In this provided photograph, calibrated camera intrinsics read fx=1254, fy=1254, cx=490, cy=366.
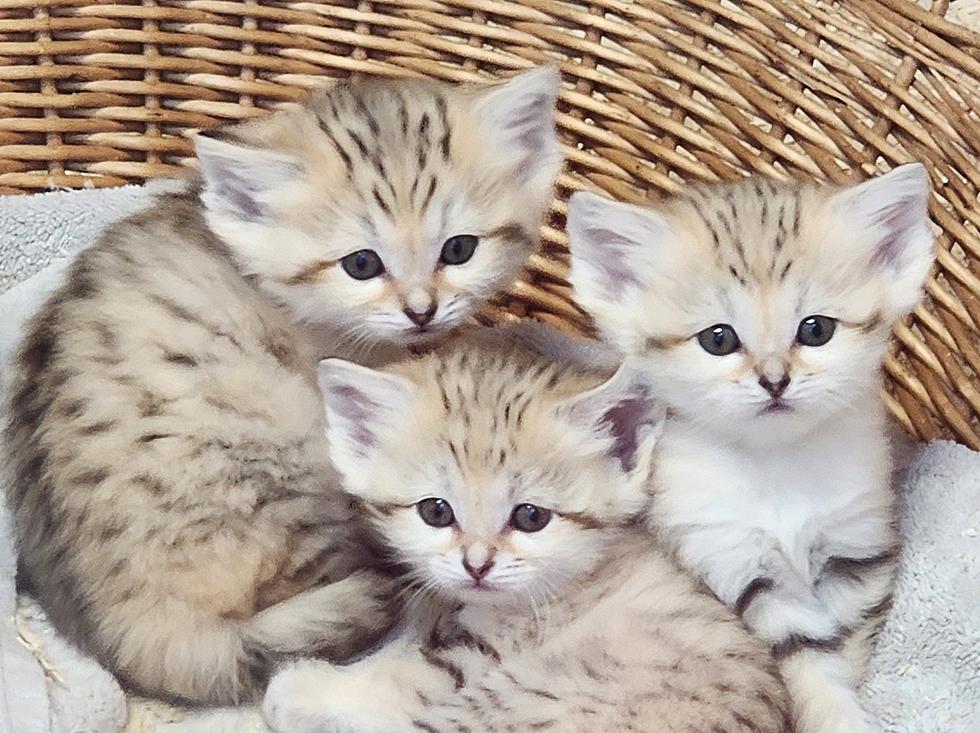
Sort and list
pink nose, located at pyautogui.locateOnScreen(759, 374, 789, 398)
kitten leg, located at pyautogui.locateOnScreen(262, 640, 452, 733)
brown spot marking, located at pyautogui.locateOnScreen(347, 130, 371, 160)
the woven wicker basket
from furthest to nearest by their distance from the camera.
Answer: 1. the woven wicker basket
2. brown spot marking, located at pyautogui.locateOnScreen(347, 130, 371, 160)
3. kitten leg, located at pyautogui.locateOnScreen(262, 640, 452, 733)
4. pink nose, located at pyautogui.locateOnScreen(759, 374, 789, 398)

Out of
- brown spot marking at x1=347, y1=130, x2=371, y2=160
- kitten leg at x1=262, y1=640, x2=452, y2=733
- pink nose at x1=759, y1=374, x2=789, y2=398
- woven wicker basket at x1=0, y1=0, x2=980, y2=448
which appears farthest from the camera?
woven wicker basket at x1=0, y1=0, x2=980, y2=448

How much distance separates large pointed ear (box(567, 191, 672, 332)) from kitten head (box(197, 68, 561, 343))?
0.43 ft

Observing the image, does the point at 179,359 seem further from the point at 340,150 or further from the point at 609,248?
the point at 609,248

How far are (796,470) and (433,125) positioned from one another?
0.52m

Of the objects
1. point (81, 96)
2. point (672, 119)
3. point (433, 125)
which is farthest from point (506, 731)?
point (81, 96)

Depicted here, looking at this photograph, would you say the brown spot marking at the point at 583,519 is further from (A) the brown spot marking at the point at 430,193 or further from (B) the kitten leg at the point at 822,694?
(A) the brown spot marking at the point at 430,193

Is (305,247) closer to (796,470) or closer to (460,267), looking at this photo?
(460,267)

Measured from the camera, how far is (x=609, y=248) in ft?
3.94

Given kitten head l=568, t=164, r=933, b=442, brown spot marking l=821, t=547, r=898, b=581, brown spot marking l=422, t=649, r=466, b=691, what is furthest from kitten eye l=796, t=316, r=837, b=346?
brown spot marking l=422, t=649, r=466, b=691

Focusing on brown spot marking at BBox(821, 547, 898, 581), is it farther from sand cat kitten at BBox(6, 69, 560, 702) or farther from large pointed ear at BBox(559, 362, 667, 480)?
sand cat kitten at BBox(6, 69, 560, 702)

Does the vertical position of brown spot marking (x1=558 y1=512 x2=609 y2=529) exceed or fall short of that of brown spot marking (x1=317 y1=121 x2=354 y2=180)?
it falls short

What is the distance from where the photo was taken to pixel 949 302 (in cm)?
138

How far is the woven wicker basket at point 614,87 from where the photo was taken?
4.57 feet

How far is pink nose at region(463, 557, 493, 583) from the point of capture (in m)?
1.13
